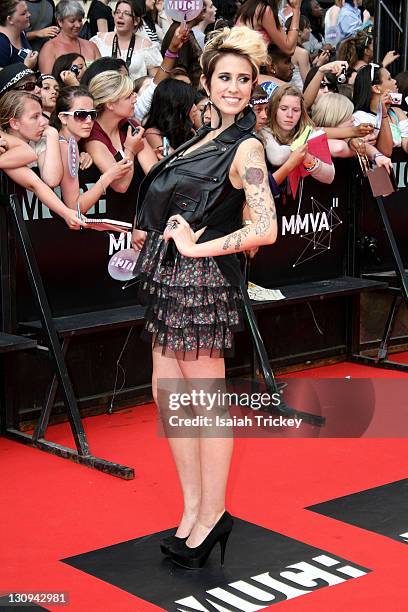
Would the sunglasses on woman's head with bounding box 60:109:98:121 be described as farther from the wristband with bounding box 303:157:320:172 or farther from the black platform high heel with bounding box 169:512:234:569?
the black platform high heel with bounding box 169:512:234:569

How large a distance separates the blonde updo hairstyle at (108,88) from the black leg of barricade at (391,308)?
77.6 inches

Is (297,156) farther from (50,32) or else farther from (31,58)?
(50,32)

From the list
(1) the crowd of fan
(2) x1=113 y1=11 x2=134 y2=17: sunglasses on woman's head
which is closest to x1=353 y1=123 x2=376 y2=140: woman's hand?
(1) the crowd of fan

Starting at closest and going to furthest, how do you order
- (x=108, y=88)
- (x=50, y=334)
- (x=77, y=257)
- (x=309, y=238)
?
(x=50, y=334) → (x=77, y=257) → (x=108, y=88) → (x=309, y=238)

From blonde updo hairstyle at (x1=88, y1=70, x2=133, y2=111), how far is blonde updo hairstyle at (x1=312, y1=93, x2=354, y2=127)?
166 cm

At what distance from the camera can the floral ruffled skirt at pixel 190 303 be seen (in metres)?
3.80

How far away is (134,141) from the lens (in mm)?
5805

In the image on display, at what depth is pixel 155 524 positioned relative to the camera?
4480mm

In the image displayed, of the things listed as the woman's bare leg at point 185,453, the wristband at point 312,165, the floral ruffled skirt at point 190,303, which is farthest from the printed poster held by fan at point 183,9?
the woman's bare leg at point 185,453

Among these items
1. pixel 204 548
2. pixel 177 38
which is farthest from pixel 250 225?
pixel 177 38

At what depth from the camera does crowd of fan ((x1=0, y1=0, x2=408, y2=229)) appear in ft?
17.9

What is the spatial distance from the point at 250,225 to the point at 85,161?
2.20m

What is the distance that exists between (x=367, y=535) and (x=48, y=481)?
5.07 feet

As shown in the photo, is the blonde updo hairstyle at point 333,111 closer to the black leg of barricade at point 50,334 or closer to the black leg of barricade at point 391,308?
the black leg of barricade at point 391,308
